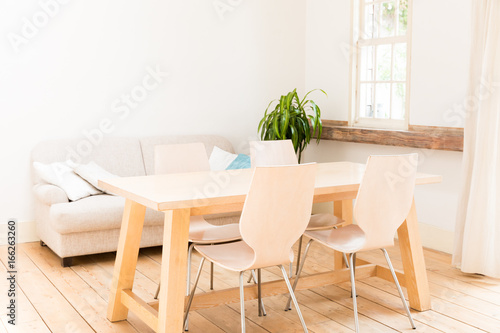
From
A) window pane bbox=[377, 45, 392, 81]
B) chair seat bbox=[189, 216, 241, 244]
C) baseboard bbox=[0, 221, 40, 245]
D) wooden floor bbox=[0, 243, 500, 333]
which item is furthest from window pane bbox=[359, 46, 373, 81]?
baseboard bbox=[0, 221, 40, 245]

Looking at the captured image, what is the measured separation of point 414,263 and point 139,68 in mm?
3332

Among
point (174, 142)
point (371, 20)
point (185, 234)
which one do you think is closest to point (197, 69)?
point (174, 142)

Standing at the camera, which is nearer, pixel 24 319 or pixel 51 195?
pixel 24 319

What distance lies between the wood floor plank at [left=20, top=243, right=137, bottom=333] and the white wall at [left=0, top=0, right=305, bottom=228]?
1.98 ft

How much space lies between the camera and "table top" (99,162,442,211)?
281cm

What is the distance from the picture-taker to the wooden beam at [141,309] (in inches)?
119

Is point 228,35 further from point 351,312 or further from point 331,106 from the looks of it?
point 351,312

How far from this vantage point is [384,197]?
10.6 ft

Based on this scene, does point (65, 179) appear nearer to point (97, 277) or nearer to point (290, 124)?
point (97, 277)

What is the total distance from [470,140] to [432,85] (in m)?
0.82

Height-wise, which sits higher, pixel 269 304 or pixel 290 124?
pixel 290 124

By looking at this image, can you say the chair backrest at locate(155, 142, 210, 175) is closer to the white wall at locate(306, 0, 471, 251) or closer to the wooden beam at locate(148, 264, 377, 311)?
the wooden beam at locate(148, 264, 377, 311)

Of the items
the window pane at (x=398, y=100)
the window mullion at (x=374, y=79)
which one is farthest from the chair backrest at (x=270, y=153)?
the window mullion at (x=374, y=79)

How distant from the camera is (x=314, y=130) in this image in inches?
232
